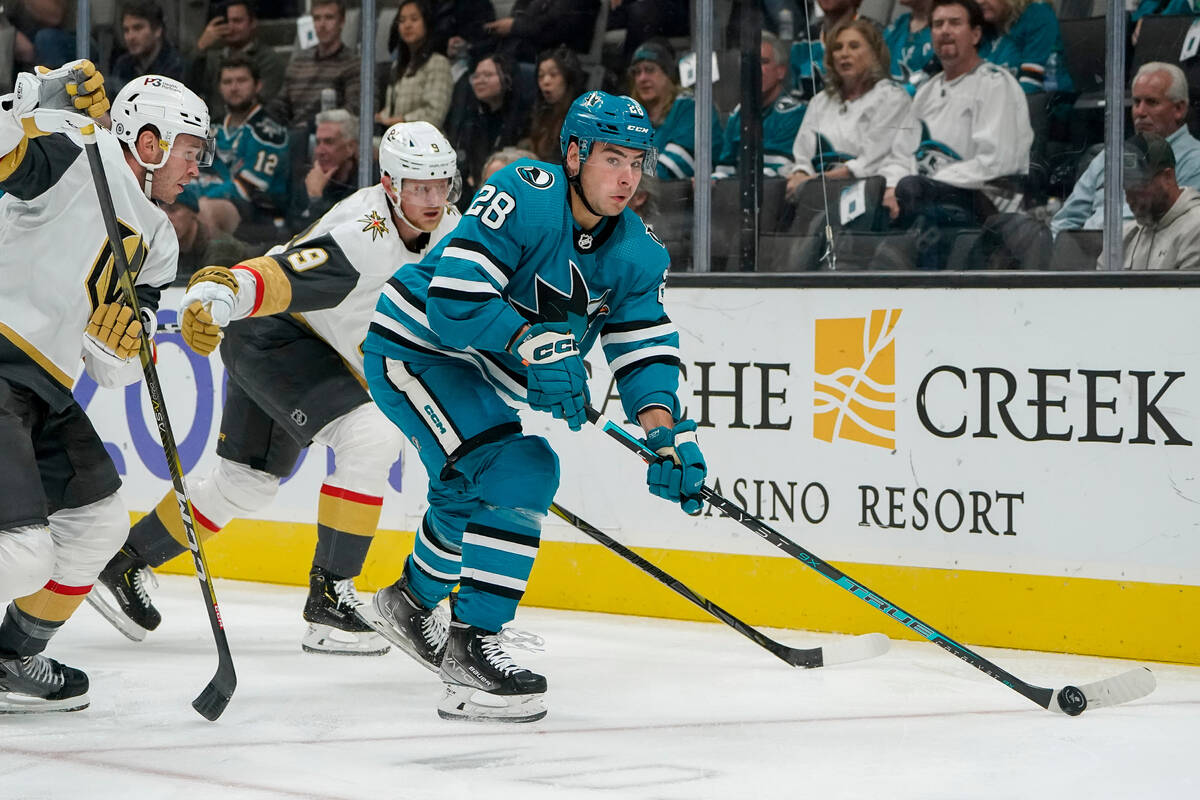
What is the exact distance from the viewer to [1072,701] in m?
2.84

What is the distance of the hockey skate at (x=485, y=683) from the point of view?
2857mm

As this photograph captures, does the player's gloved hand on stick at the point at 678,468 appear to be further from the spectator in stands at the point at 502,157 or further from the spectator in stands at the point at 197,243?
the spectator in stands at the point at 197,243

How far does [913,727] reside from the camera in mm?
2857

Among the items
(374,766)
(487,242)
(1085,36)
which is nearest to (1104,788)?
(374,766)

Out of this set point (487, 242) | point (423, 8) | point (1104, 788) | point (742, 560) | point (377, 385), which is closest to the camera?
point (1104, 788)

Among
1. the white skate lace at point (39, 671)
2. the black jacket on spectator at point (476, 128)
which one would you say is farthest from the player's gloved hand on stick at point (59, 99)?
the black jacket on spectator at point (476, 128)

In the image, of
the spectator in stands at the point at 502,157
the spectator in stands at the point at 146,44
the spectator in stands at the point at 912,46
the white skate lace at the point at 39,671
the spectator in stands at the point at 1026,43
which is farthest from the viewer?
the spectator in stands at the point at 146,44

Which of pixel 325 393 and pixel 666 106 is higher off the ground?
pixel 666 106

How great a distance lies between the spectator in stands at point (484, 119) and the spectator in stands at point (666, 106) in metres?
0.41

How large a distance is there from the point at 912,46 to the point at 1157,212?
78 cm

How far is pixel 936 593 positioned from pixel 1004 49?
53.0 inches

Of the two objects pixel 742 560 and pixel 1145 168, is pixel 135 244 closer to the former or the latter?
pixel 742 560

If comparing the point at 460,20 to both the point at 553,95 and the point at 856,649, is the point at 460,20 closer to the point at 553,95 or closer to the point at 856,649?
the point at 553,95

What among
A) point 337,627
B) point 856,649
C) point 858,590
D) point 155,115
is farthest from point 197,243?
point 858,590
